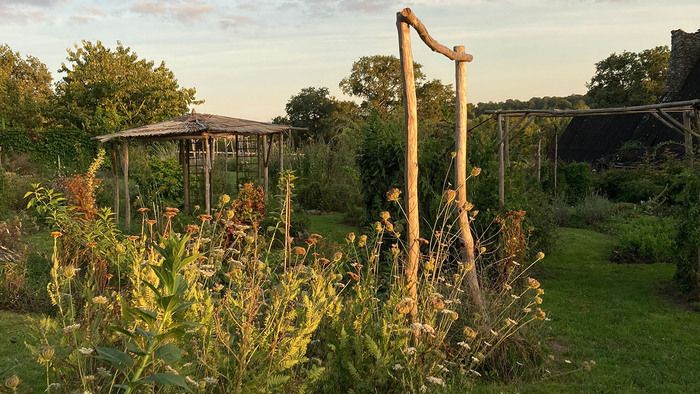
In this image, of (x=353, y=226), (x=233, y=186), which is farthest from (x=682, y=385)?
(x=233, y=186)

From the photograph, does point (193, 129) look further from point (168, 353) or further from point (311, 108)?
point (311, 108)

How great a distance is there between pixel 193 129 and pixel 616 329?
27.4 ft

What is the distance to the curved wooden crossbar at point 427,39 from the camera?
14.0ft

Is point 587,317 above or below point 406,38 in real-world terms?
below

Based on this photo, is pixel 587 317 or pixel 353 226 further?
pixel 353 226

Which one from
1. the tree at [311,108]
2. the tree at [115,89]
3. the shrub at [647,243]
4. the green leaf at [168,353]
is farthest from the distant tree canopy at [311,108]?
the green leaf at [168,353]

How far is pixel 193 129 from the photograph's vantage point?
39.4 feet

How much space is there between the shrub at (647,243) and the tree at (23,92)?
20186 millimetres

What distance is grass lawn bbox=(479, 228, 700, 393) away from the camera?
480cm

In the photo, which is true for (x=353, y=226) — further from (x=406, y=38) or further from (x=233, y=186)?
(x=406, y=38)

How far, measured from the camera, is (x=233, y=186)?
16.7 metres

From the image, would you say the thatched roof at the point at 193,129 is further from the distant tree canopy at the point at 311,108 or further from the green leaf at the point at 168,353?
the distant tree canopy at the point at 311,108

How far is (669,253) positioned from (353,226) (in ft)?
20.0

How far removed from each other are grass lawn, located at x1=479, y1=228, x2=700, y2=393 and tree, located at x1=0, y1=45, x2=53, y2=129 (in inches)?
801
